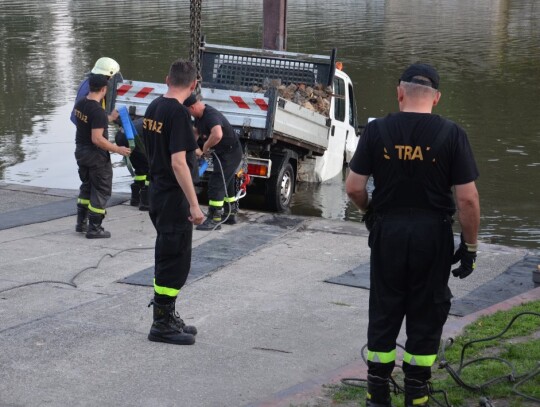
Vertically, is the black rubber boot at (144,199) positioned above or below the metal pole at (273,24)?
below

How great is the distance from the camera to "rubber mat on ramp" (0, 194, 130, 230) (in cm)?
1106

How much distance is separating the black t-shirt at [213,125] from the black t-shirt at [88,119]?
3.69 ft

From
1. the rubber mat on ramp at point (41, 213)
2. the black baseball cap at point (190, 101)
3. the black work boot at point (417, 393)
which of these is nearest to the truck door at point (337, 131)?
the rubber mat on ramp at point (41, 213)

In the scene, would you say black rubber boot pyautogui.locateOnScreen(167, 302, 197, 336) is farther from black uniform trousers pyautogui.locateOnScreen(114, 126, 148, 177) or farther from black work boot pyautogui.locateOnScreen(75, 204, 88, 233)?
black uniform trousers pyautogui.locateOnScreen(114, 126, 148, 177)

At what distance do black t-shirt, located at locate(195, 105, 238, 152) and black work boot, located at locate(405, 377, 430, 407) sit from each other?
19.2ft

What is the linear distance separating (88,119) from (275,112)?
267 cm

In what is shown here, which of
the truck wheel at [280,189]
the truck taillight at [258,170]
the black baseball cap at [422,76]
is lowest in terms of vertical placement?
the truck wheel at [280,189]

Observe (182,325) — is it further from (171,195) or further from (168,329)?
(171,195)

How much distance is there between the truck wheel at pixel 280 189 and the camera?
12719mm

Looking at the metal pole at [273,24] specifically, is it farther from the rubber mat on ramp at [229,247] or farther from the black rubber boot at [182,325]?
the black rubber boot at [182,325]

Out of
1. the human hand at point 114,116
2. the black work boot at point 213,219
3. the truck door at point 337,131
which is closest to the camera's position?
the black work boot at point 213,219

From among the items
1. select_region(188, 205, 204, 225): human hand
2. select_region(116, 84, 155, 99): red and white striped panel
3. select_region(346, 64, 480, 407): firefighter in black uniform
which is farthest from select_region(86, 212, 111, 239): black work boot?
select_region(346, 64, 480, 407): firefighter in black uniform

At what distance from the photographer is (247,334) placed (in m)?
7.15

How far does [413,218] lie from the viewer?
17.3ft
